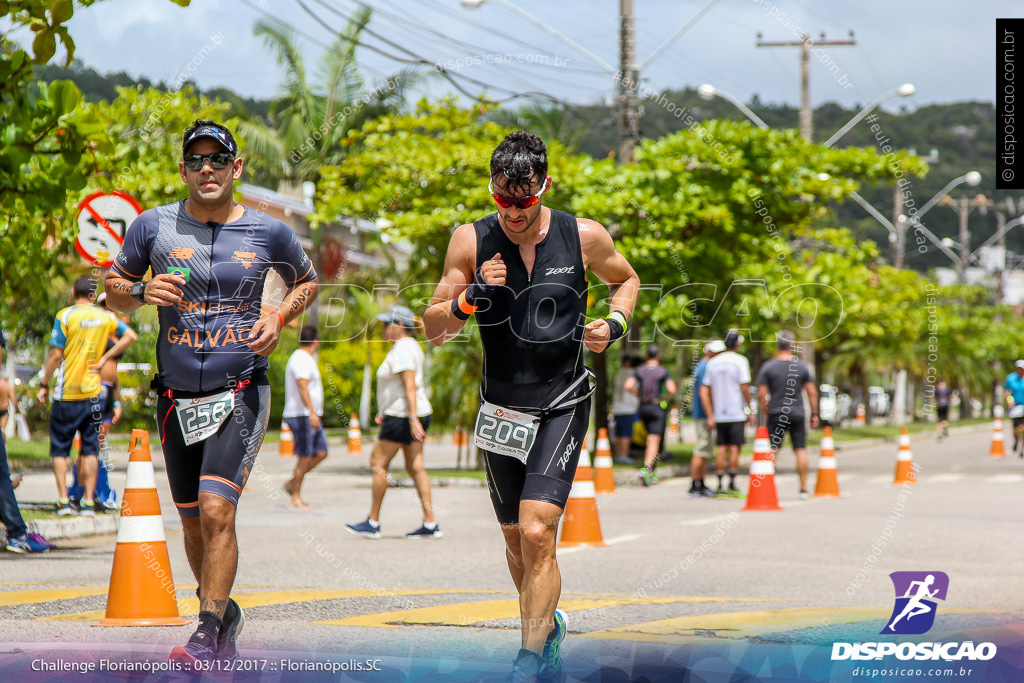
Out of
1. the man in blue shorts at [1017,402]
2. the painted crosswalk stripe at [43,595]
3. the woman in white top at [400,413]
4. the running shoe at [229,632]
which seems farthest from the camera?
the man in blue shorts at [1017,402]

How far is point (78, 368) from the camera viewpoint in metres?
10.1

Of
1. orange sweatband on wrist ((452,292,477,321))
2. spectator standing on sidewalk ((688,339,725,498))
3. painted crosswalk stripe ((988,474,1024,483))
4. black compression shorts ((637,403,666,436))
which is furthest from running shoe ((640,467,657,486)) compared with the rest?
orange sweatband on wrist ((452,292,477,321))

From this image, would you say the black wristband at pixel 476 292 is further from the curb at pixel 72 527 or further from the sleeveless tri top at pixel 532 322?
the curb at pixel 72 527

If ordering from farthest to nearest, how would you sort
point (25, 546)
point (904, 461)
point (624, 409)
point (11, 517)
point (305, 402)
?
point (624, 409) < point (904, 461) < point (305, 402) < point (25, 546) < point (11, 517)

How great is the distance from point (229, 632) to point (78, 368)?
618cm

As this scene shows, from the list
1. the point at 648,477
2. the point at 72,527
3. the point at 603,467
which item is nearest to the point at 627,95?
the point at 648,477

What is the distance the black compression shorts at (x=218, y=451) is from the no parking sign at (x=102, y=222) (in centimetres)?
564

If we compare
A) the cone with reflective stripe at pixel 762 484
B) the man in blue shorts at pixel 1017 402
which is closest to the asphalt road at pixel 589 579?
the cone with reflective stripe at pixel 762 484

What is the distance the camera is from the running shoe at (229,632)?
14.6 ft

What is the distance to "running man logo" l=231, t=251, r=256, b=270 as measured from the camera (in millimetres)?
4711

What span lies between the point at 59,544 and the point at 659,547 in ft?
15.8

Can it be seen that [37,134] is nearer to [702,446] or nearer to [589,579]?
[589,579]

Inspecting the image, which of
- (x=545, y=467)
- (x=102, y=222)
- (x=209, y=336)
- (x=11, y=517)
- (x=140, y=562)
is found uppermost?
(x=102, y=222)

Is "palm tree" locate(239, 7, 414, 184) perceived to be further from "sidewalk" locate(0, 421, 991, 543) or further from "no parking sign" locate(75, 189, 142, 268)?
"no parking sign" locate(75, 189, 142, 268)
